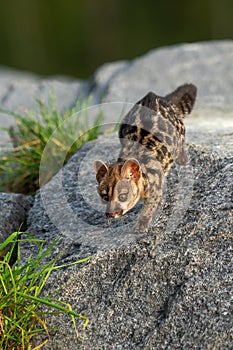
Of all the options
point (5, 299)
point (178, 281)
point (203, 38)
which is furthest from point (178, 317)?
point (203, 38)

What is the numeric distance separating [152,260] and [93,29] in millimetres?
22091

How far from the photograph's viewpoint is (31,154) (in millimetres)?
6574

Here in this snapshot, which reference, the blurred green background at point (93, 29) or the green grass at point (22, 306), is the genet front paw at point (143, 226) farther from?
the blurred green background at point (93, 29)

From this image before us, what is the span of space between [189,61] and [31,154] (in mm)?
3406

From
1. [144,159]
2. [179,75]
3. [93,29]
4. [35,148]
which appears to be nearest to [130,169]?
[144,159]

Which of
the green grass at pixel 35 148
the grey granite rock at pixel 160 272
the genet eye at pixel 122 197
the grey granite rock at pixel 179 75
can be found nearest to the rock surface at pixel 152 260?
the grey granite rock at pixel 160 272

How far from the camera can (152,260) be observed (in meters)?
4.50

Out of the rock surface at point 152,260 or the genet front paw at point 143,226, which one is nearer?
the rock surface at point 152,260

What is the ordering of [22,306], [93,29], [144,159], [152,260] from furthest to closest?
[93,29]
[144,159]
[152,260]
[22,306]

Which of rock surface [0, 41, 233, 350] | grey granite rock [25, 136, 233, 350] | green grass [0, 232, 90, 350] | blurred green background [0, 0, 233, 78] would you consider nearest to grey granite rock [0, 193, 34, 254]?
rock surface [0, 41, 233, 350]

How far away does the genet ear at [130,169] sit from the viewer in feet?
15.0

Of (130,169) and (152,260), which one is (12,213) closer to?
(130,169)

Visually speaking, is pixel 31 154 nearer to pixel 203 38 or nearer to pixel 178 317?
pixel 178 317

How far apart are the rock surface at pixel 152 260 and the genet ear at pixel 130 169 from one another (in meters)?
0.35
